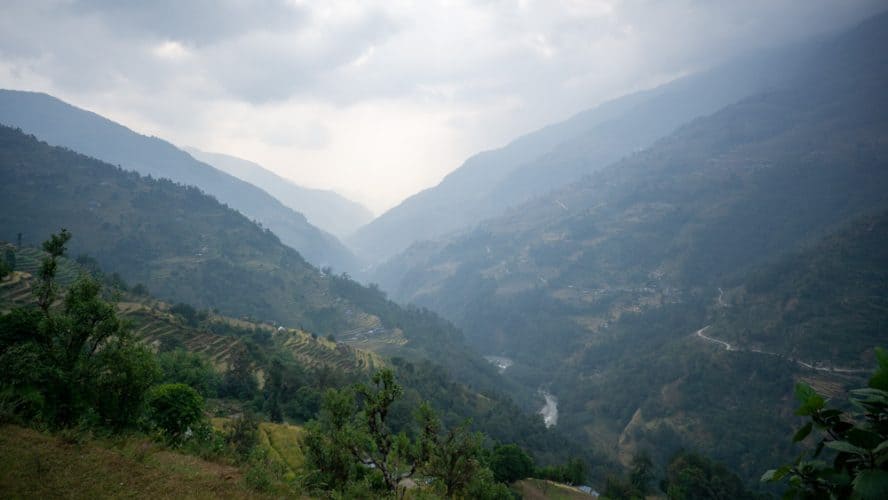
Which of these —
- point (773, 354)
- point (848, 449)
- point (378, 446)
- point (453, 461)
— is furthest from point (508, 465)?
point (773, 354)

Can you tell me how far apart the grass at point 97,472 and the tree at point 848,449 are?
16.9 meters

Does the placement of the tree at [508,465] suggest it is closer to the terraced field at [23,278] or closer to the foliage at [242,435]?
the foliage at [242,435]

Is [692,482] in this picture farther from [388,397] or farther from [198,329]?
[198,329]

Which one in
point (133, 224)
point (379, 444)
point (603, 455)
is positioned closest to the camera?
point (379, 444)

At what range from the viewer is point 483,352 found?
630ft

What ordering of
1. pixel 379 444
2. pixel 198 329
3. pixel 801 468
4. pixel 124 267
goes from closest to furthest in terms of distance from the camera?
pixel 801 468 < pixel 379 444 < pixel 198 329 < pixel 124 267

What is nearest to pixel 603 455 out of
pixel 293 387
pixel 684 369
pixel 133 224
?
pixel 684 369

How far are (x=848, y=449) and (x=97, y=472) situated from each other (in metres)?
19.7

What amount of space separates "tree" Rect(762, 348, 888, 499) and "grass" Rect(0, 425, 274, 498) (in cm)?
1691

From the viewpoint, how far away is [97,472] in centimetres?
1431

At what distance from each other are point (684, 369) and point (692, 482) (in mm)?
64763

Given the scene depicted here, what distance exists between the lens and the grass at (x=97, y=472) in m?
12.8

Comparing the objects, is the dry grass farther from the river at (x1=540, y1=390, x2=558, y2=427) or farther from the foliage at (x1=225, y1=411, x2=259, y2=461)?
the river at (x1=540, y1=390, x2=558, y2=427)

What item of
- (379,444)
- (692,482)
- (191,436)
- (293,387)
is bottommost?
(692,482)
